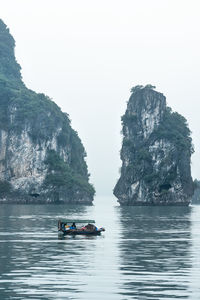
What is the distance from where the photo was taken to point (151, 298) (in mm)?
26391

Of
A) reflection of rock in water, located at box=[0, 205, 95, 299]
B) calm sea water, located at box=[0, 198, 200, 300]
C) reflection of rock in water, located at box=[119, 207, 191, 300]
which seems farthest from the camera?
reflection of rock in water, located at box=[0, 205, 95, 299]

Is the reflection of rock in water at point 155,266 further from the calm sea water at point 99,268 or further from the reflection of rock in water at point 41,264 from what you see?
the reflection of rock in water at point 41,264

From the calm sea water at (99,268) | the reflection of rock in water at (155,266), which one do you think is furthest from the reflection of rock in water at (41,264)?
the reflection of rock in water at (155,266)

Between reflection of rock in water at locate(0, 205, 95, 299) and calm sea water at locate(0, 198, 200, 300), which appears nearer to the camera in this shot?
calm sea water at locate(0, 198, 200, 300)

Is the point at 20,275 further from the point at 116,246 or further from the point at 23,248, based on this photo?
the point at 116,246

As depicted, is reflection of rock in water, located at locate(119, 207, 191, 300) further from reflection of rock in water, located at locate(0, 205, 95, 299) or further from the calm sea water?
reflection of rock in water, located at locate(0, 205, 95, 299)

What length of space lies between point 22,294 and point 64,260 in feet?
43.5

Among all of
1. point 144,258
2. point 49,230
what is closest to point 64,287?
point 144,258

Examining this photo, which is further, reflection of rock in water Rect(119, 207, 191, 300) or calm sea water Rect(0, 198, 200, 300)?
reflection of rock in water Rect(119, 207, 191, 300)

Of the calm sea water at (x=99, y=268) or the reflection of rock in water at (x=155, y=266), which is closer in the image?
the calm sea water at (x=99, y=268)

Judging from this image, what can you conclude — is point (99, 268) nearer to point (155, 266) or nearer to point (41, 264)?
point (155, 266)

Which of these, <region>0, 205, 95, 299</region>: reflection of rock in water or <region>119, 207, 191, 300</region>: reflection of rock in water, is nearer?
<region>119, 207, 191, 300</region>: reflection of rock in water

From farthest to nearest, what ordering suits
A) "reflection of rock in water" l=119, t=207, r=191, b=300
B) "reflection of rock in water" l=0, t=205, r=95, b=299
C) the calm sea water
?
"reflection of rock in water" l=0, t=205, r=95, b=299, "reflection of rock in water" l=119, t=207, r=191, b=300, the calm sea water

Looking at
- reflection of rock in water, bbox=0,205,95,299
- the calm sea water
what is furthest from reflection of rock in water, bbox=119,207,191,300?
reflection of rock in water, bbox=0,205,95,299
